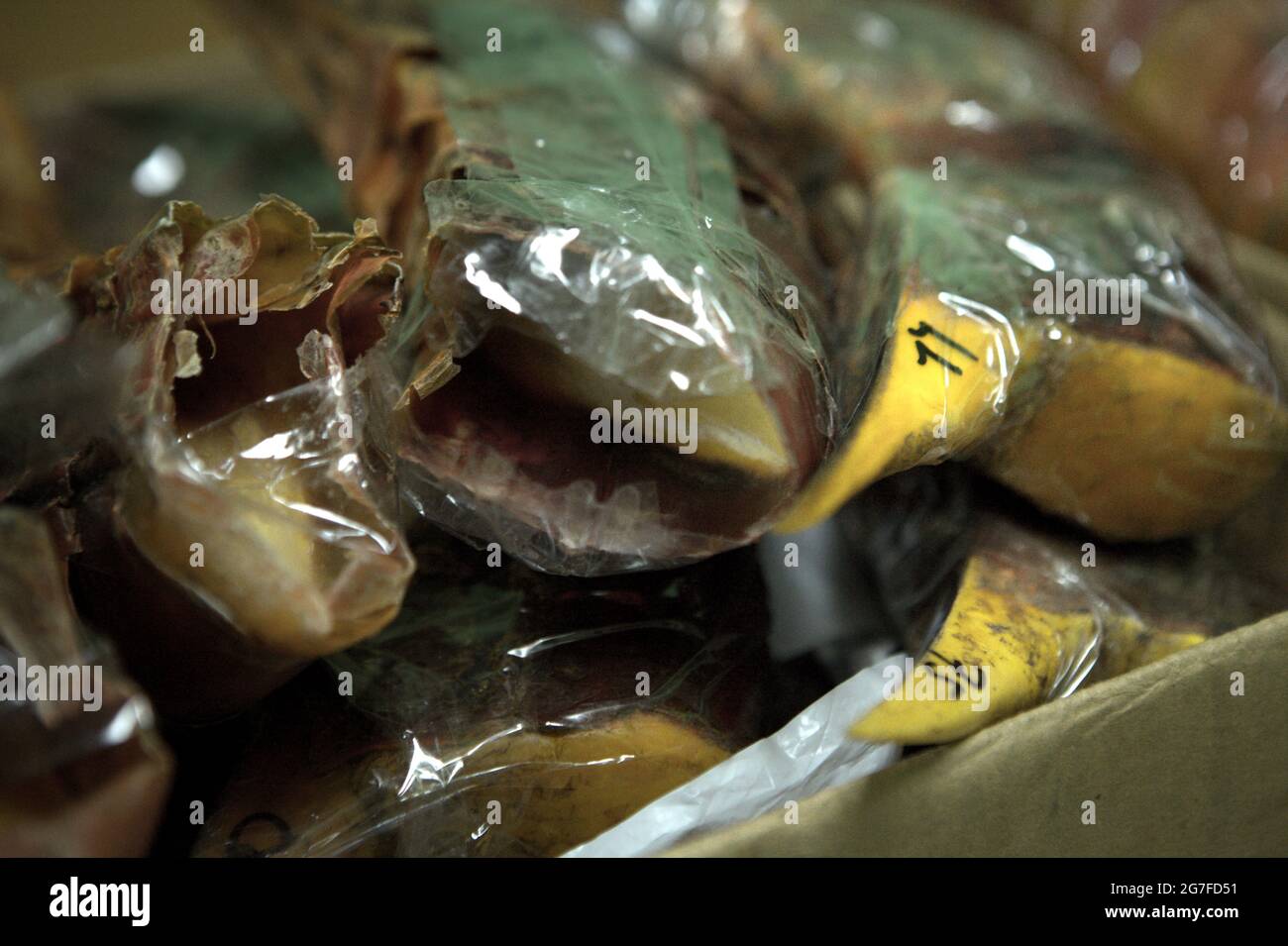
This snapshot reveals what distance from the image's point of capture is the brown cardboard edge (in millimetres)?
542

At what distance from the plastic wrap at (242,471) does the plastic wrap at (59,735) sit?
51 millimetres

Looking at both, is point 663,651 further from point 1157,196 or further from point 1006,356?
point 1157,196

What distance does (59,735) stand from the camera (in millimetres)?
436

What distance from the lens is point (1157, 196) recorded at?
0.81m

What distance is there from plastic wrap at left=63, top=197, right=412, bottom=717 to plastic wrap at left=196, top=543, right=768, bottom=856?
0.06 meters

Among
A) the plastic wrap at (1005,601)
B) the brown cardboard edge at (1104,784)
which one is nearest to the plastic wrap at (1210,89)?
the plastic wrap at (1005,601)

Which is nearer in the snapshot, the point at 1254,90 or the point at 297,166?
the point at 1254,90

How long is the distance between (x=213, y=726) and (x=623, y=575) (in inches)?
9.4
